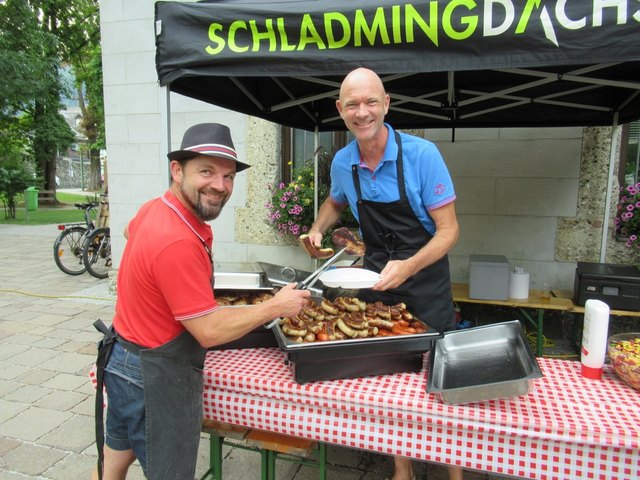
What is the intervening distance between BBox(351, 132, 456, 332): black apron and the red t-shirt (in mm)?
986

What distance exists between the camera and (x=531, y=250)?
4621 millimetres

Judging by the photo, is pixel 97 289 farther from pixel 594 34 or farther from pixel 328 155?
pixel 594 34

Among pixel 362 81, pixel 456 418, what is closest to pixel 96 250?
pixel 362 81

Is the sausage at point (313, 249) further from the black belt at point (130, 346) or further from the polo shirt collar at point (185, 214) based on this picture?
the black belt at point (130, 346)

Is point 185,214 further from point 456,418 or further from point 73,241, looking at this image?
point 73,241

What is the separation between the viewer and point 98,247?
24.6ft

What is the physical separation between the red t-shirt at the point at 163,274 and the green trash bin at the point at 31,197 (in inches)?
728

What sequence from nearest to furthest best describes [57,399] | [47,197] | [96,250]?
[57,399] → [96,250] → [47,197]

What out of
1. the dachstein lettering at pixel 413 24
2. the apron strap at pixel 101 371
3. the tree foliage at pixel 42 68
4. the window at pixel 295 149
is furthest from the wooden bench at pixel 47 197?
the apron strap at pixel 101 371

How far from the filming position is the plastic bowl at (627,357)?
167cm

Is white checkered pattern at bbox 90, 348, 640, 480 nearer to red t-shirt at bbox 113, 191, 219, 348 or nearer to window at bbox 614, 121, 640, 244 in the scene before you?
red t-shirt at bbox 113, 191, 219, 348

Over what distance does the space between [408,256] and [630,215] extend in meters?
3.06

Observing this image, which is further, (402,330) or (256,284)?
(256,284)

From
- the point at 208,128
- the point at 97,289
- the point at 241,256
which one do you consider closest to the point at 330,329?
the point at 208,128
